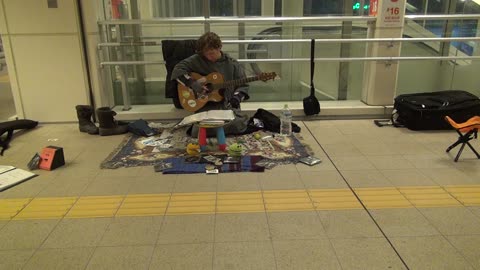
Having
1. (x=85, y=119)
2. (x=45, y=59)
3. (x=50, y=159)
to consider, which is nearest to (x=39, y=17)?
(x=45, y=59)

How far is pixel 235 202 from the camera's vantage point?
2561mm

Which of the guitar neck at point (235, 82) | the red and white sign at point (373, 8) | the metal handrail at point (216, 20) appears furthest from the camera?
the red and white sign at point (373, 8)

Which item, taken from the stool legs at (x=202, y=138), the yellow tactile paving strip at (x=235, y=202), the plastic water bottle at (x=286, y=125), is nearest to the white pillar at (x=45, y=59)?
the stool legs at (x=202, y=138)

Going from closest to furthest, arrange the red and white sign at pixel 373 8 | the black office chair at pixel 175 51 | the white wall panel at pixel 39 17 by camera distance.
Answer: the white wall panel at pixel 39 17
the black office chair at pixel 175 51
the red and white sign at pixel 373 8

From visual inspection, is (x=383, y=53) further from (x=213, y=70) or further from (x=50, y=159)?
(x=50, y=159)

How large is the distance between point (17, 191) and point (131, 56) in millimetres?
2412

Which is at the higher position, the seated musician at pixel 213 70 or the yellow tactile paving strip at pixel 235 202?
the seated musician at pixel 213 70

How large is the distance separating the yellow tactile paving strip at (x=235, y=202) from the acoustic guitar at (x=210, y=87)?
138cm

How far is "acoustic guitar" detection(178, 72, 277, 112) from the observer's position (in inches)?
148

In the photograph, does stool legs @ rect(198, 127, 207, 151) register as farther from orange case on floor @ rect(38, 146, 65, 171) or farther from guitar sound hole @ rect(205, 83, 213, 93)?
orange case on floor @ rect(38, 146, 65, 171)

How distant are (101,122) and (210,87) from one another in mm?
1255

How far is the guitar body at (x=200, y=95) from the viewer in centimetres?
378

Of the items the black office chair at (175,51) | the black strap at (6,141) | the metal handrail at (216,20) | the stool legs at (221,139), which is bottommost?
the black strap at (6,141)

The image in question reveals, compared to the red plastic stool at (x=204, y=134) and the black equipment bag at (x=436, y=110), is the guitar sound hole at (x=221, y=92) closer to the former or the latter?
the red plastic stool at (x=204, y=134)
